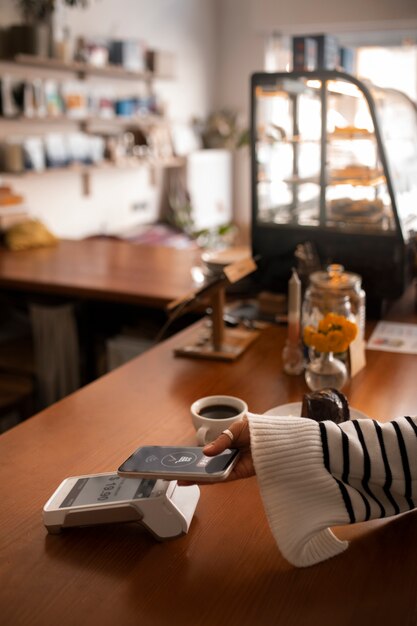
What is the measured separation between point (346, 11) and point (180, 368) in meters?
1.99

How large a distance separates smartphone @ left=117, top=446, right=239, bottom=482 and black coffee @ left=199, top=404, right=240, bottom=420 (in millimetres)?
252

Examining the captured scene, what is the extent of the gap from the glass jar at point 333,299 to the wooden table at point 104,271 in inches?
26.9

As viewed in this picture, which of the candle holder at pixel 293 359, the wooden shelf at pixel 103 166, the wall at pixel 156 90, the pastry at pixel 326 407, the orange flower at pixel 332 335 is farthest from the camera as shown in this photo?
the wall at pixel 156 90

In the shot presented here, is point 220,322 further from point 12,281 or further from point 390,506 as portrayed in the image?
point 12,281

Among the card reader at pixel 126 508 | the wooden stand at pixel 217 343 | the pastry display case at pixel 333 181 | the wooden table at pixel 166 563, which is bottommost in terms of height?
the wooden table at pixel 166 563

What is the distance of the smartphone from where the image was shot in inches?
38.6

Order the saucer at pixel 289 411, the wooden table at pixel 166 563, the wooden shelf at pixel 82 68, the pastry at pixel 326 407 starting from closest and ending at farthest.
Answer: the wooden table at pixel 166 563, the pastry at pixel 326 407, the saucer at pixel 289 411, the wooden shelf at pixel 82 68

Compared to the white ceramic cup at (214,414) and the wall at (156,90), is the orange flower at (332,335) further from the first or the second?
the wall at (156,90)

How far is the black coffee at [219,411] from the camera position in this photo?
4.34ft

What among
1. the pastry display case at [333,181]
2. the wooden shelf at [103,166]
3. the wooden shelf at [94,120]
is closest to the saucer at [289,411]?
the pastry display case at [333,181]

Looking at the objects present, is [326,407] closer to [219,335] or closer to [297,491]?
[297,491]

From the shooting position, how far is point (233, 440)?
1.06 meters

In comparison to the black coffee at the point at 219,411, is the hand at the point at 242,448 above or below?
above

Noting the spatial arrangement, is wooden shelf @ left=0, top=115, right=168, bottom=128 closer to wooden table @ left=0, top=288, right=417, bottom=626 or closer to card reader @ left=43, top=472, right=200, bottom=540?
wooden table @ left=0, top=288, right=417, bottom=626
